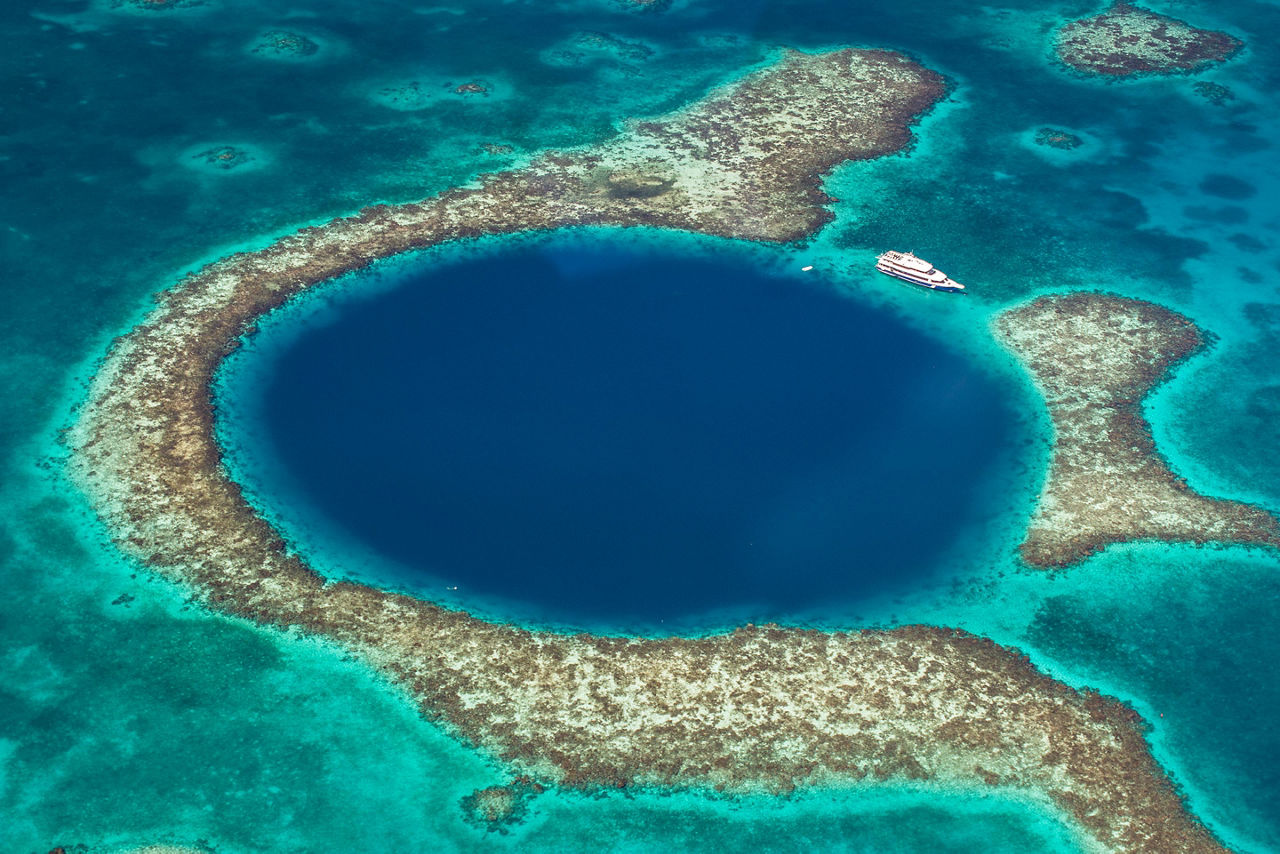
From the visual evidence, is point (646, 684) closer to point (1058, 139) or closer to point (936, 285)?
point (936, 285)

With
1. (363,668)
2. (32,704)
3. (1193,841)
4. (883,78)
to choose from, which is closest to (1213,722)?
(1193,841)

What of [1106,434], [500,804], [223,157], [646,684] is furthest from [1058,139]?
[500,804]

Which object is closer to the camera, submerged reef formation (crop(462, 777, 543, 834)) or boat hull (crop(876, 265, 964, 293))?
submerged reef formation (crop(462, 777, 543, 834))

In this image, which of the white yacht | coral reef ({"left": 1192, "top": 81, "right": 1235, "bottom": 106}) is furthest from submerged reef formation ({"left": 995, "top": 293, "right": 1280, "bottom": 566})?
coral reef ({"left": 1192, "top": 81, "right": 1235, "bottom": 106})

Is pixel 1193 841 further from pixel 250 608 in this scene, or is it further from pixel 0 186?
pixel 0 186

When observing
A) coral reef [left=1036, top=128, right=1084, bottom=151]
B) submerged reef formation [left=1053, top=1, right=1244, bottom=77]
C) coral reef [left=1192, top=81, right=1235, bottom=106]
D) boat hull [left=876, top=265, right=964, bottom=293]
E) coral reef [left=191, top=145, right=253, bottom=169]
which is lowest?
boat hull [left=876, top=265, right=964, bottom=293]

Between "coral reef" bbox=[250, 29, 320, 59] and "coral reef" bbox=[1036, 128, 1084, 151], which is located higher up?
"coral reef" bbox=[250, 29, 320, 59]

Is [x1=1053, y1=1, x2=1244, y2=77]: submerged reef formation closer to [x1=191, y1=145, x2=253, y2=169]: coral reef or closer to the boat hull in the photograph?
the boat hull
